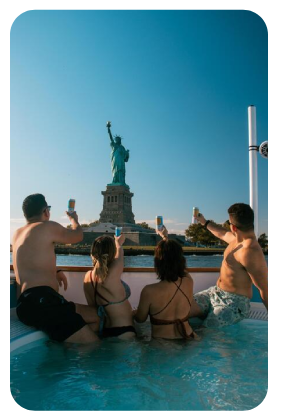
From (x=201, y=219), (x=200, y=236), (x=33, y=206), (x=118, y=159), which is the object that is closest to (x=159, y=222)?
(x=201, y=219)

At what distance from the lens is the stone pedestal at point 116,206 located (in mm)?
30781

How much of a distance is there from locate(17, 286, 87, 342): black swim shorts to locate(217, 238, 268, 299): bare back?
1.03 m

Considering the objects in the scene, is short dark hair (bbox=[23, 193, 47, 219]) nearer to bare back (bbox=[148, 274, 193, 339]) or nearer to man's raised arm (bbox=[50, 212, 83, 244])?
man's raised arm (bbox=[50, 212, 83, 244])

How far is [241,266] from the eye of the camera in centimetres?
217

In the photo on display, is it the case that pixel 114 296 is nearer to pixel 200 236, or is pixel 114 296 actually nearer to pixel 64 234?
pixel 64 234

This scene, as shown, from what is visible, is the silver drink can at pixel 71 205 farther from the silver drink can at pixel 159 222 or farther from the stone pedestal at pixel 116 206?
the stone pedestal at pixel 116 206

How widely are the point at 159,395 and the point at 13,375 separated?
2.64ft

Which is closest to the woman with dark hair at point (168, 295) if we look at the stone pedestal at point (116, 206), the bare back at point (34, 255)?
the bare back at point (34, 255)

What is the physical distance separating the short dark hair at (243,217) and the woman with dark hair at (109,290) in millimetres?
759

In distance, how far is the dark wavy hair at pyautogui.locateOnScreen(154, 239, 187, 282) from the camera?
1925mm

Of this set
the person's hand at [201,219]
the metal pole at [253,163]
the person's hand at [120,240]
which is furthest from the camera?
the metal pole at [253,163]

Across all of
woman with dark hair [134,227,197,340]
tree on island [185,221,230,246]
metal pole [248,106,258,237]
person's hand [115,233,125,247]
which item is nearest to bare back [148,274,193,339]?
woman with dark hair [134,227,197,340]

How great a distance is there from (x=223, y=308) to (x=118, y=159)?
2886cm
